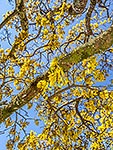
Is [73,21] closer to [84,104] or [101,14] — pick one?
[101,14]

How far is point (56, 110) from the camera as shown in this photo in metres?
6.52

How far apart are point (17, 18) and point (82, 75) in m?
2.37

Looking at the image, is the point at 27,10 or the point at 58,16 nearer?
the point at 58,16

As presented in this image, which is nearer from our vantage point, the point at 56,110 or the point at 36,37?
the point at 56,110

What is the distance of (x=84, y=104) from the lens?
21.0 feet

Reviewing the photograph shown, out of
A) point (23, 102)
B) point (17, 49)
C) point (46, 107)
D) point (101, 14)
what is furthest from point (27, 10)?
point (23, 102)

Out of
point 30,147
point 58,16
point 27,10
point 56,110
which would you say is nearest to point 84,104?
point 56,110

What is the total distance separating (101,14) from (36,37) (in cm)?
141

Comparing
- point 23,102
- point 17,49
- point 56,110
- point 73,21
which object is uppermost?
point 73,21

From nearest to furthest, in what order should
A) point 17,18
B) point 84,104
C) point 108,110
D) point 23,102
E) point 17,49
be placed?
point 23,102, point 108,110, point 84,104, point 17,49, point 17,18

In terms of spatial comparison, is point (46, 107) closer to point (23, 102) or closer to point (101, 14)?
point (23, 102)

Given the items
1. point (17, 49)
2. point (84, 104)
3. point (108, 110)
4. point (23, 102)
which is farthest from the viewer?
point (17, 49)

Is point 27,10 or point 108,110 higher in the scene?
point 27,10

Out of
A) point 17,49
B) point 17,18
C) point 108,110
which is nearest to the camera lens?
point 108,110
